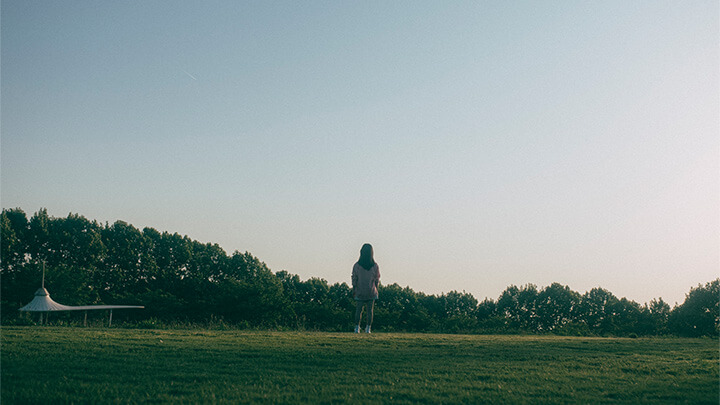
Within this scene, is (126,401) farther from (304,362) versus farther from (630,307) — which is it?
(630,307)

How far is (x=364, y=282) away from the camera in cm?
1598

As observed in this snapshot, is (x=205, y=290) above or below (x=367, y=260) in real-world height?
below

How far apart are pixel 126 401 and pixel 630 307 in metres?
68.0

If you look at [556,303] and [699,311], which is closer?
[699,311]

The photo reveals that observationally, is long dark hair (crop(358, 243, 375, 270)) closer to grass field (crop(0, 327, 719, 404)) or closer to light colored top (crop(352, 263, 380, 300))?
light colored top (crop(352, 263, 380, 300))

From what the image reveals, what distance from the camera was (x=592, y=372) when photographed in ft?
25.1

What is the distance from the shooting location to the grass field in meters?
5.43

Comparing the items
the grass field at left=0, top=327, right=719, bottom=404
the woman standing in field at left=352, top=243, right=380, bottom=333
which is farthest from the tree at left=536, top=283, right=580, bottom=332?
the grass field at left=0, top=327, right=719, bottom=404

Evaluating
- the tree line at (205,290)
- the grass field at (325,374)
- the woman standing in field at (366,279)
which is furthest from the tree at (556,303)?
the grass field at (325,374)

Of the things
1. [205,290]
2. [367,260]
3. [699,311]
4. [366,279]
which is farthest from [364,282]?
[205,290]

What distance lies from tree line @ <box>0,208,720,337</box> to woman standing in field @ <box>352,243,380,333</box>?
36651 millimetres

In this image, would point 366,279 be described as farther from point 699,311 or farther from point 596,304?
point 596,304

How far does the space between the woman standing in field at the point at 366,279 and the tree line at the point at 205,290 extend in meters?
36.7

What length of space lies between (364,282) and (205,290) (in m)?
61.1
